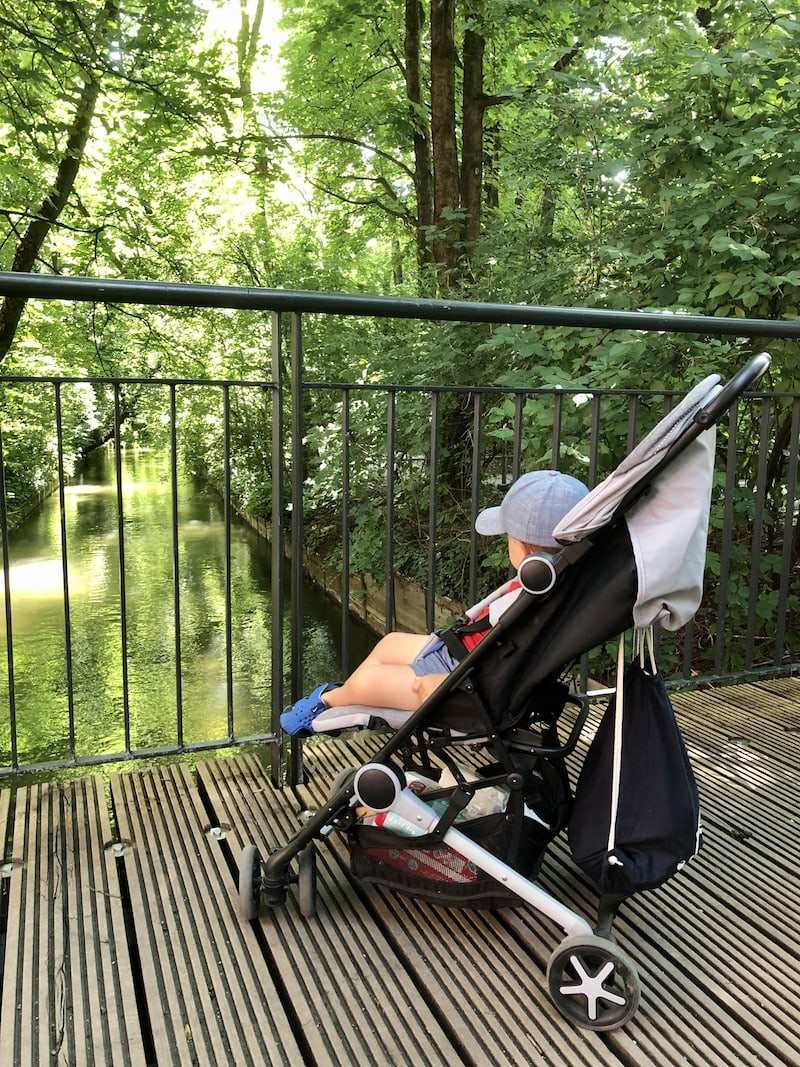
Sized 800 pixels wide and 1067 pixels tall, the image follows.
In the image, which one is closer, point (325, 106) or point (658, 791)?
point (658, 791)

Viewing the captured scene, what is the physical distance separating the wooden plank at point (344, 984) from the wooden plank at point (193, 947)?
4 centimetres

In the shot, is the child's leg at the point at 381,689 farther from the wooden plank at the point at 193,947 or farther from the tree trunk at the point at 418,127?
the tree trunk at the point at 418,127

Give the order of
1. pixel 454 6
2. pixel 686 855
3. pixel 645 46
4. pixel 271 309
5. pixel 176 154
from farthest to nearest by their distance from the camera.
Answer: pixel 176 154
pixel 454 6
pixel 645 46
pixel 271 309
pixel 686 855

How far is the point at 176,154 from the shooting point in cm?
991

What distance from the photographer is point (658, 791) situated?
154 centimetres

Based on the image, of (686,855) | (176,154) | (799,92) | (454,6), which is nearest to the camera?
(686,855)

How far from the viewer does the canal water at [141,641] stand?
20.6ft

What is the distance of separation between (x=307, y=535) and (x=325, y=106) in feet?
18.4

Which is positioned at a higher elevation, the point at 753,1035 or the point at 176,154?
the point at 176,154

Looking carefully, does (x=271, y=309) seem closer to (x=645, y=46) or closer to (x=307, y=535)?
(x=645, y=46)

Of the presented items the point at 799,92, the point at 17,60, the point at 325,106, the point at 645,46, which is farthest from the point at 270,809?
the point at 325,106

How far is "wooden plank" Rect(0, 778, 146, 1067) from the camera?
1.41 meters

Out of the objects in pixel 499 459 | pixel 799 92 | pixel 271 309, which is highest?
pixel 799 92

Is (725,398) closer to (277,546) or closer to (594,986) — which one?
(594,986)
